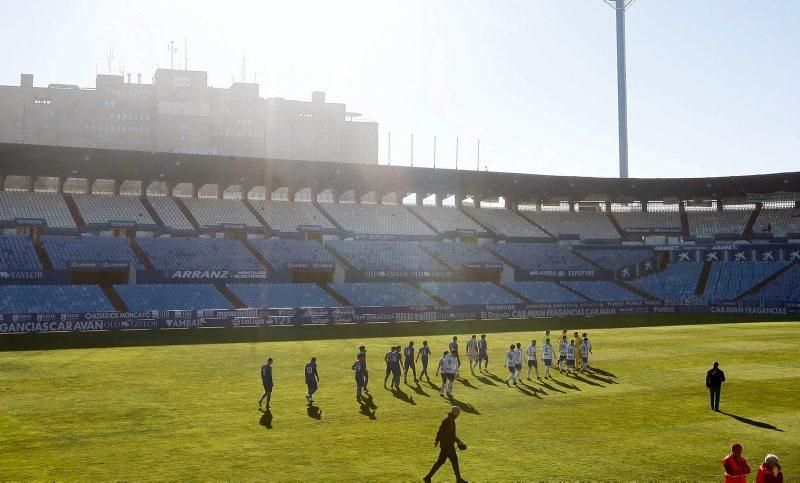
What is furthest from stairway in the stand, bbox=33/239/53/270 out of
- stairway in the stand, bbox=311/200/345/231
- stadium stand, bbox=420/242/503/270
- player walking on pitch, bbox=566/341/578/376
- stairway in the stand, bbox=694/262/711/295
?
stairway in the stand, bbox=694/262/711/295

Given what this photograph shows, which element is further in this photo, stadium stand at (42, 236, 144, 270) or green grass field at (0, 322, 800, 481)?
stadium stand at (42, 236, 144, 270)

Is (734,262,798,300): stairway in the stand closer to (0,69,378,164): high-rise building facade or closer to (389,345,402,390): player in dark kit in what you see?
(389,345,402,390): player in dark kit

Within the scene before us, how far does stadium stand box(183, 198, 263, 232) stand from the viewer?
210 feet

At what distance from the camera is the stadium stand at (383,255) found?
63.2 meters

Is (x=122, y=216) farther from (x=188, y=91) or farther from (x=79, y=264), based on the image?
(x=188, y=91)

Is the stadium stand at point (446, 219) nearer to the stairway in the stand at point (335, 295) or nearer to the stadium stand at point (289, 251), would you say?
the stadium stand at point (289, 251)

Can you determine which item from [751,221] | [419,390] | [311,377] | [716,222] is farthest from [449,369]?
[751,221]

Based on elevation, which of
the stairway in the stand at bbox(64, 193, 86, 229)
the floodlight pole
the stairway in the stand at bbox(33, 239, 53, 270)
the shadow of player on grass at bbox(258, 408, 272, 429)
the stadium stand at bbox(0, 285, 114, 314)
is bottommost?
the shadow of player on grass at bbox(258, 408, 272, 429)

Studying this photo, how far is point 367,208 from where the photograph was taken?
73812 millimetres

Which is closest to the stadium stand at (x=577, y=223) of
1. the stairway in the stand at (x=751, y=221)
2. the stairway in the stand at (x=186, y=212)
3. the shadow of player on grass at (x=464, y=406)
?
the stairway in the stand at (x=751, y=221)

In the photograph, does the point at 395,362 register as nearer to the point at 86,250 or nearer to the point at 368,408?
the point at 368,408

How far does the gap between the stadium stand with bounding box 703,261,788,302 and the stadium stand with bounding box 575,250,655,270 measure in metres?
7.20

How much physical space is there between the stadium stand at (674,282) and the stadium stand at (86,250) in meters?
48.9

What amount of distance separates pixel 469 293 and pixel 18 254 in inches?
1449
